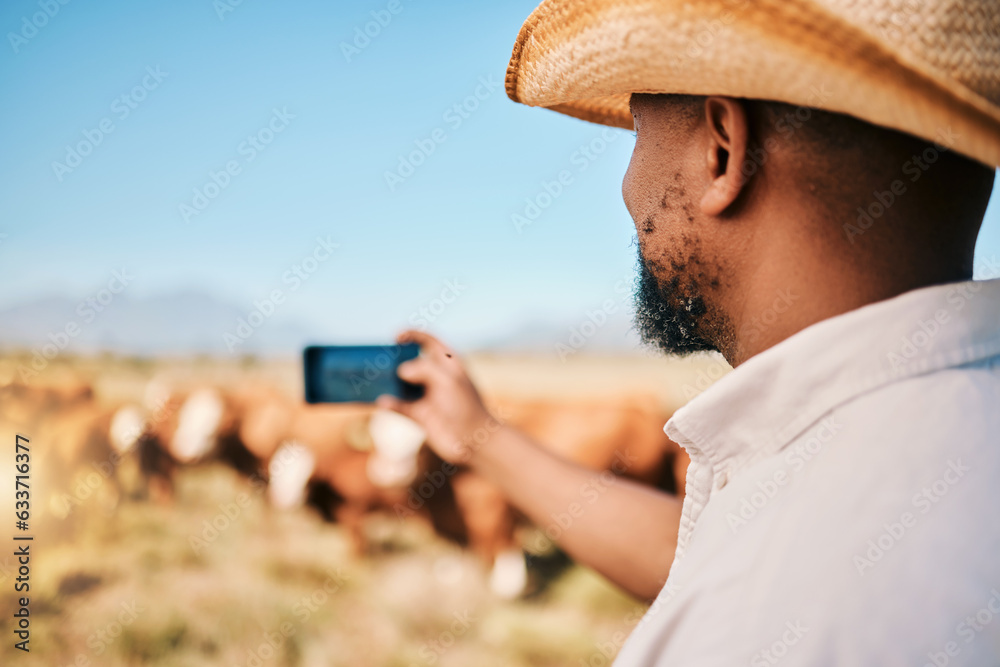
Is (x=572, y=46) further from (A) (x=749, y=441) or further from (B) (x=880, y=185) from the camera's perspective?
(A) (x=749, y=441)

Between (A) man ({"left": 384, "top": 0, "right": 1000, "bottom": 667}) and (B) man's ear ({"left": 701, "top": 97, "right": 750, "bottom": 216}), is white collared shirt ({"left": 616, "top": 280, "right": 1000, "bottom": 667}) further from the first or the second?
(B) man's ear ({"left": 701, "top": 97, "right": 750, "bottom": 216})

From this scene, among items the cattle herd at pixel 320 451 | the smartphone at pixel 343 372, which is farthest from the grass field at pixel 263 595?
the smartphone at pixel 343 372

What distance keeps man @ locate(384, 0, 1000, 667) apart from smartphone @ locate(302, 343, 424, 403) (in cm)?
68

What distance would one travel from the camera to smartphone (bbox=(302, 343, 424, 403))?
1.27 metres

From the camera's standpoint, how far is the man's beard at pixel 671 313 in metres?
0.76

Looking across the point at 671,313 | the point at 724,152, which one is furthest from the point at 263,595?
the point at 724,152

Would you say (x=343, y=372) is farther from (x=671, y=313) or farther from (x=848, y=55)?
A: (x=848, y=55)

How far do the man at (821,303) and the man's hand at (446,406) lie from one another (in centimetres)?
57

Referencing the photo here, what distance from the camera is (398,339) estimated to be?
1.37 m

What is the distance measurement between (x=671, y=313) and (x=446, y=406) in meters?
0.62

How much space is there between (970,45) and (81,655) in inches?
125

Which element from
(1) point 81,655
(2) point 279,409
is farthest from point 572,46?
(2) point 279,409

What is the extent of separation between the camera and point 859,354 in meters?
0.58

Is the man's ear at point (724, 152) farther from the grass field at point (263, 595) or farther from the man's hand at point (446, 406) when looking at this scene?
the grass field at point (263, 595)
